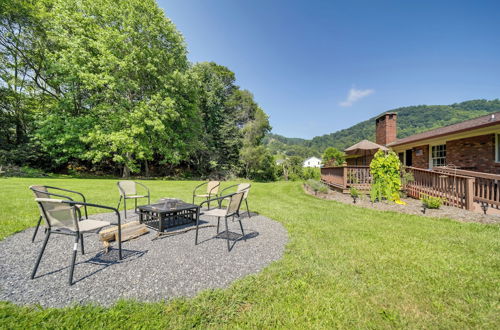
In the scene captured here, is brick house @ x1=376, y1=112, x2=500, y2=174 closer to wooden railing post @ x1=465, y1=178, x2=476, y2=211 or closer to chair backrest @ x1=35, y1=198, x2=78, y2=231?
wooden railing post @ x1=465, y1=178, x2=476, y2=211

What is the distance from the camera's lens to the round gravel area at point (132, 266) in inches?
79.6

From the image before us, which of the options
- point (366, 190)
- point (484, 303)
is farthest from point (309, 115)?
point (484, 303)

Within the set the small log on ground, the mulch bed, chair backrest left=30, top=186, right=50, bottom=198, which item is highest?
chair backrest left=30, top=186, right=50, bottom=198

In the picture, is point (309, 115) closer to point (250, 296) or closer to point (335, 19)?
point (335, 19)

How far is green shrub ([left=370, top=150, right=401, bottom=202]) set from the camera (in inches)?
254

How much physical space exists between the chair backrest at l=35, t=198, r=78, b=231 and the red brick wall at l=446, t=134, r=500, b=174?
12.3 metres

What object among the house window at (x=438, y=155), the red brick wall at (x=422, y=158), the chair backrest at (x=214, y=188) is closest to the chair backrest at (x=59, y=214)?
the chair backrest at (x=214, y=188)

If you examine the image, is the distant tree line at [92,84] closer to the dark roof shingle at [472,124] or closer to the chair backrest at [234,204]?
the chair backrest at [234,204]

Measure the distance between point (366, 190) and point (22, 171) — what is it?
21981 mm

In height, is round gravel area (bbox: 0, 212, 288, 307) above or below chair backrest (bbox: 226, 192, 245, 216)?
below

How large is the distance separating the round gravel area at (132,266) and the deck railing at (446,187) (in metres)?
5.56

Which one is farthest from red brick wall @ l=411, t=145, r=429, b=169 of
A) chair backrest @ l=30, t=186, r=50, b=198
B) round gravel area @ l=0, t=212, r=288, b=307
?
chair backrest @ l=30, t=186, r=50, b=198

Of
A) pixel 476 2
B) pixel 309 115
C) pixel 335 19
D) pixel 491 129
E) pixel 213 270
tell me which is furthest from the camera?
pixel 309 115

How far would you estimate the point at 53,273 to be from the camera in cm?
238
